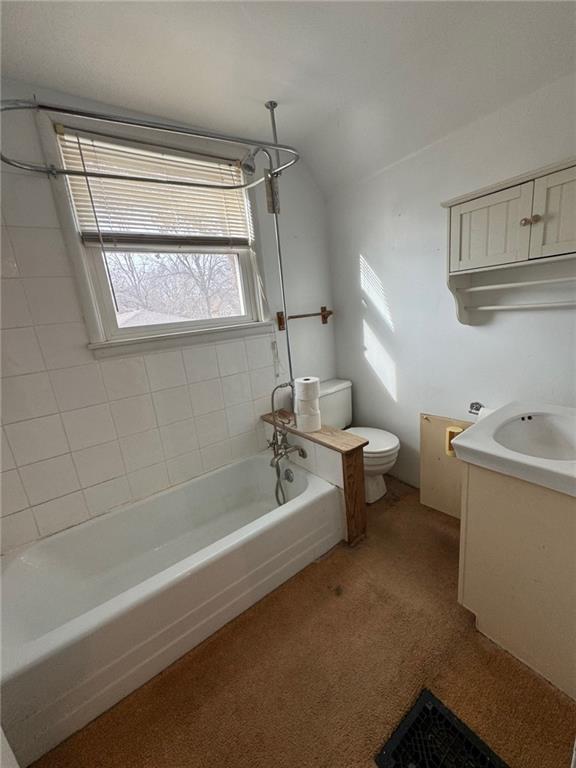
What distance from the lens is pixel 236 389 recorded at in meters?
1.94

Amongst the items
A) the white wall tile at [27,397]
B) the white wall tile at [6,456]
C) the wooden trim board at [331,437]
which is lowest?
the wooden trim board at [331,437]

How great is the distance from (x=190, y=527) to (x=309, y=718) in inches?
42.1

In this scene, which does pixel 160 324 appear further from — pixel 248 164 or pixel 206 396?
pixel 248 164

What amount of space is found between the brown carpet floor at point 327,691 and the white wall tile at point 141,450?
2.89 ft

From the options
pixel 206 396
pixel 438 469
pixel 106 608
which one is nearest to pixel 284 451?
pixel 206 396

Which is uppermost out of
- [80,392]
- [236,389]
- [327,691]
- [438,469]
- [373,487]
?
[80,392]

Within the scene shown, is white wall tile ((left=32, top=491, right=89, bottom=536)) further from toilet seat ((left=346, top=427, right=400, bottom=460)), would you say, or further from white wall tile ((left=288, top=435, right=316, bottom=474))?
toilet seat ((left=346, top=427, right=400, bottom=460))

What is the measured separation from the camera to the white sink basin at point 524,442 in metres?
0.91

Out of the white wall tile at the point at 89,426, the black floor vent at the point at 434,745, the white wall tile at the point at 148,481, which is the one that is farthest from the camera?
the white wall tile at the point at 148,481

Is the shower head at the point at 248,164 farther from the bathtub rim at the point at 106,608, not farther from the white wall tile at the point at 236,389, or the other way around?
the bathtub rim at the point at 106,608

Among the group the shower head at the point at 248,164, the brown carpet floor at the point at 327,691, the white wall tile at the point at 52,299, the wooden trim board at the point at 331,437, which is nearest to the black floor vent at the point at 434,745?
the brown carpet floor at the point at 327,691

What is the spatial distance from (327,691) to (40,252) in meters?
2.06

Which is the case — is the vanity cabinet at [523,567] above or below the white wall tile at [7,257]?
below

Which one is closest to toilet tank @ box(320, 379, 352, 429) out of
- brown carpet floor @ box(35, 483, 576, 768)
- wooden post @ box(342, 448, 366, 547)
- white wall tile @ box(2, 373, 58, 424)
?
wooden post @ box(342, 448, 366, 547)
